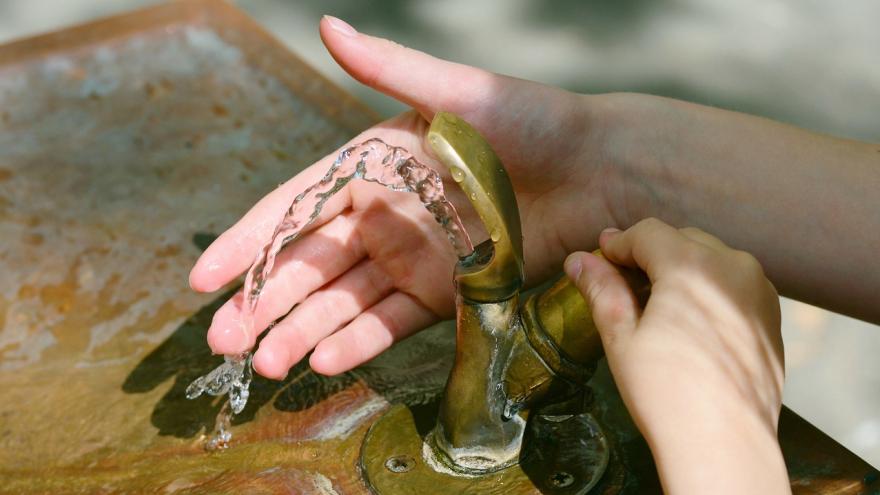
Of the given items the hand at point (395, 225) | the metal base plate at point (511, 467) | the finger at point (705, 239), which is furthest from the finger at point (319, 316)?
the finger at point (705, 239)

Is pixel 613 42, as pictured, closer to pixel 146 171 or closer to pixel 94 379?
pixel 146 171

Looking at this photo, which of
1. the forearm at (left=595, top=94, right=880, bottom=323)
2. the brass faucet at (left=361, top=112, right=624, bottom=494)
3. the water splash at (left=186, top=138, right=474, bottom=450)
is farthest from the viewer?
the forearm at (left=595, top=94, right=880, bottom=323)

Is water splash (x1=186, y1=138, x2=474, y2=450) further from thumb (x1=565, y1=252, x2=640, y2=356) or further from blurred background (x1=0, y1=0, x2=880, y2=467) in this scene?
blurred background (x1=0, y1=0, x2=880, y2=467)

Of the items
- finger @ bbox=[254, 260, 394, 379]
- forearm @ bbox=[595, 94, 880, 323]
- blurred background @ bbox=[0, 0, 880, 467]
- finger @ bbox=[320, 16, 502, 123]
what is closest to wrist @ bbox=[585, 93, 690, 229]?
forearm @ bbox=[595, 94, 880, 323]

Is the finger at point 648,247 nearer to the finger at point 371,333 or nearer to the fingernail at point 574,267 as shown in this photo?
the fingernail at point 574,267

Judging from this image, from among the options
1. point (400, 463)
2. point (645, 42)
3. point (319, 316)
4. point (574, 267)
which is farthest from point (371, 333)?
point (645, 42)

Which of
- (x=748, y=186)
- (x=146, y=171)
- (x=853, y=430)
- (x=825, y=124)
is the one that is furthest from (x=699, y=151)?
(x=825, y=124)

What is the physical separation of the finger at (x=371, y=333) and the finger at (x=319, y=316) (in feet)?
0.06

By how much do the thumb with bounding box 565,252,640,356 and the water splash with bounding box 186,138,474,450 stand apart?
0.11m

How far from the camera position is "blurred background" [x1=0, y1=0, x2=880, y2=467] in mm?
2342

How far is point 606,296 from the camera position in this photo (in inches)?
31.1

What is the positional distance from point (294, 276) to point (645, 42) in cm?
170

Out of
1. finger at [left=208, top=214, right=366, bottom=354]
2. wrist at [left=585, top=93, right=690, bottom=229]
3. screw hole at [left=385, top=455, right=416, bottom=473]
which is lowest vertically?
screw hole at [left=385, top=455, right=416, bottom=473]

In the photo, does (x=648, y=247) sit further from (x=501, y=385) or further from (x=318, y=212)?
(x=318, y=212)
